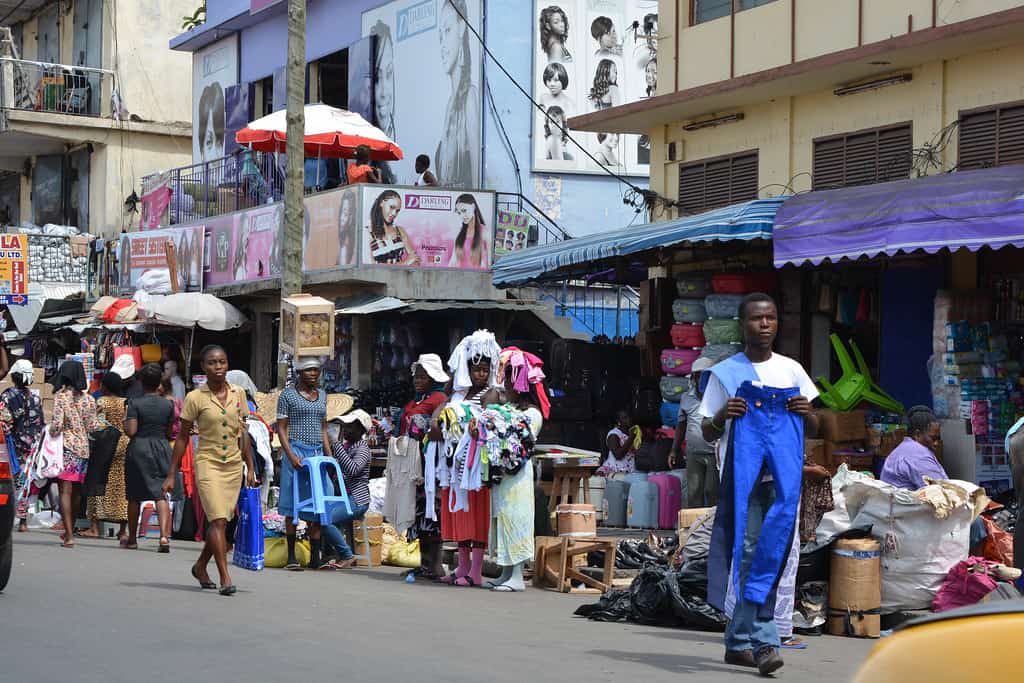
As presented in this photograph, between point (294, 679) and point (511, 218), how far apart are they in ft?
48.6

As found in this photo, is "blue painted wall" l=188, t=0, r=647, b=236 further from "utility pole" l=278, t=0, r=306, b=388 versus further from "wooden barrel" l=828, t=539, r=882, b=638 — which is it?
"wooden barrel" l=828, t=539, r=882, b=638

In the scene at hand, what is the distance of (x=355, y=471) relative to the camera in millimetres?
13586

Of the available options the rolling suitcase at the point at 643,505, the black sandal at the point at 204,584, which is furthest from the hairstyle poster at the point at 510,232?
the black sandal at the point at 204,584

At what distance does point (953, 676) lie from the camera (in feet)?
10.4

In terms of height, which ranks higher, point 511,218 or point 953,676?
point 511,218

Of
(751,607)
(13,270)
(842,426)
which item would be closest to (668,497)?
(842,426)

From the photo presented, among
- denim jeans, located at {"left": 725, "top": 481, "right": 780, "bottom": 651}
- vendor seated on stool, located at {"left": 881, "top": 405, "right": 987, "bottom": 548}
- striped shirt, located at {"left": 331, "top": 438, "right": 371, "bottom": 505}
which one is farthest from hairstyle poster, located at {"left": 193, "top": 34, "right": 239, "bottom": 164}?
denim jeans, located at {"left": 725, "top": 481, "right": 780, "bottom": 651}

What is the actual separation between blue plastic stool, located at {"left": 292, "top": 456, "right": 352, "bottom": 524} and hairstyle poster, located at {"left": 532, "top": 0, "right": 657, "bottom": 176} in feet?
35.5

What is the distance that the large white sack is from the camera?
10.2 m

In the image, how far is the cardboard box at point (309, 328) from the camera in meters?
15.5

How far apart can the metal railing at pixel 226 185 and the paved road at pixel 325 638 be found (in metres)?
14.5

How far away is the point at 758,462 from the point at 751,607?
29.1 inches

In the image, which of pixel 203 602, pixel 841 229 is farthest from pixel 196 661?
pixel 841 229

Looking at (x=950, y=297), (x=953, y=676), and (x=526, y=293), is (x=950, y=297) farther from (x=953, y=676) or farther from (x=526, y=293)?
(x=953, y=676)
